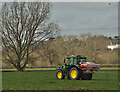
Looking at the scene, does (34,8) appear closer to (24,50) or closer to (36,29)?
(36,29)

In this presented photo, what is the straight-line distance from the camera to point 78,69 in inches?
872

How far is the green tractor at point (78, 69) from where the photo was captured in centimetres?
2162

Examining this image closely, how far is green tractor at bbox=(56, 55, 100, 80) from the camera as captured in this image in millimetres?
21616

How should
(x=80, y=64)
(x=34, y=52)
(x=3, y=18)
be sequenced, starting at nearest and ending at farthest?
1. (x=80, y=64)
2. (x=3, y=18)
3. (x=34, y=52)

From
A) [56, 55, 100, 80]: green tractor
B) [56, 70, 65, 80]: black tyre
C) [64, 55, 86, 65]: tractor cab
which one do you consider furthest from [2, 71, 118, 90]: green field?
[64, 55, 86, 65]: tractor cab

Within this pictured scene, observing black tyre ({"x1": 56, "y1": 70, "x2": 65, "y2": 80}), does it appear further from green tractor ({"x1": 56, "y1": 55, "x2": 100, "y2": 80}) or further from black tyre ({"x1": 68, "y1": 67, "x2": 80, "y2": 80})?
black tyre ({"x1": 68, "y1": 67, "x2": 80, "y2": 80})

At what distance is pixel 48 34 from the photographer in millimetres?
39188

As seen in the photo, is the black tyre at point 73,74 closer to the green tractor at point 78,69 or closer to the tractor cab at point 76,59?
A: the green tractor at point 78,69

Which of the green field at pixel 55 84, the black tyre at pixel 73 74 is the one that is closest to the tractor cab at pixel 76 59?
the black tyre at pixel 73 74

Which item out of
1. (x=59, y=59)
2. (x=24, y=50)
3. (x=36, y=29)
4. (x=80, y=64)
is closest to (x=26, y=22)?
(x=36, y=29)

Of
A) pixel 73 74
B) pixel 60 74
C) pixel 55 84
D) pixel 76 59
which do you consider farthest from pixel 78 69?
pixel 55 84

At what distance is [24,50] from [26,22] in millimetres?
4296

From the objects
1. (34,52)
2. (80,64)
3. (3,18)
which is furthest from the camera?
(34,52)

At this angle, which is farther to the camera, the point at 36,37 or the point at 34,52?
the point at 34,52
